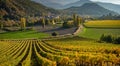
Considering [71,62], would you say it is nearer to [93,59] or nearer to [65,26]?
[93,59]

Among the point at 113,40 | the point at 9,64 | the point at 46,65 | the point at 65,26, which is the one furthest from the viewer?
the point at 65,26

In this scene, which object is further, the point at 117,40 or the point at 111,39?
the point at 111,39

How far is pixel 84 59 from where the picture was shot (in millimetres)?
52438

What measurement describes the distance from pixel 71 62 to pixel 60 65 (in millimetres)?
2007

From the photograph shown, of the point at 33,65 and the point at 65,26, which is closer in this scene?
the point at 33,65

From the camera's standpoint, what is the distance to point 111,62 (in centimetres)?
4834

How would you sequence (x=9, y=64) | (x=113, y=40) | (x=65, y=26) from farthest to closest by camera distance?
(x=65, y=26) < (x=113, y=40) < (x=9, y=64)

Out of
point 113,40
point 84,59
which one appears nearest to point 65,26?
point 113,40

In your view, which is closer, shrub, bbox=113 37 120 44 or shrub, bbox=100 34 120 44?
shrub, bbox=113 37 120 44

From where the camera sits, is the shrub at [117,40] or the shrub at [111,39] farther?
the shrub at [111,39]

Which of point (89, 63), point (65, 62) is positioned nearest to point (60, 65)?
point (65, 62)

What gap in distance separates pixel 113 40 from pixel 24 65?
70476 millimetres

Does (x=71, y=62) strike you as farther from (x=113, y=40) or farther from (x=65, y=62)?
(x=113, y=40)

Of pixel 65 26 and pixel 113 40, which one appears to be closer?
pixel 113 40
